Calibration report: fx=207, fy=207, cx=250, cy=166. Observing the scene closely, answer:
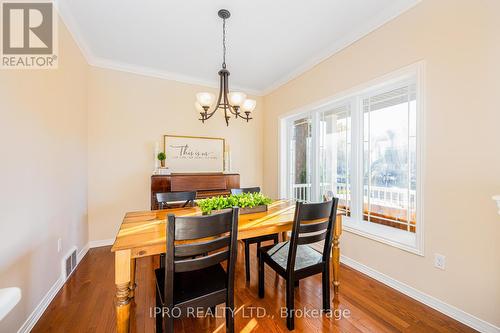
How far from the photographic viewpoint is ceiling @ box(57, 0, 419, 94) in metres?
2.11

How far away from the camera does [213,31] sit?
2.49 meters

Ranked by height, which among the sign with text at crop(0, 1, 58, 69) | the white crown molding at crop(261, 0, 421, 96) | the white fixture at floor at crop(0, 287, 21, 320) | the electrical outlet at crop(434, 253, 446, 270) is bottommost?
the electrical outlet at crop(434, 253, 446, 270)

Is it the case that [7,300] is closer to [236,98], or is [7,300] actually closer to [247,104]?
[236,98]

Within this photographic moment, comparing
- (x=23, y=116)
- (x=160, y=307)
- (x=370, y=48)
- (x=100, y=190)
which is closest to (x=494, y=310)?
(x=160, y=307)

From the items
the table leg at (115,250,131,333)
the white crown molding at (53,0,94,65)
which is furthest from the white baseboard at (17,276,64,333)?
the white crown molding at (53,0,94,65)

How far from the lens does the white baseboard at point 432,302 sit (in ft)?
5.17

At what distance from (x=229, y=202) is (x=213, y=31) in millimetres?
2058

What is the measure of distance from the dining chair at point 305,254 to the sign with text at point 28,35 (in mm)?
2412

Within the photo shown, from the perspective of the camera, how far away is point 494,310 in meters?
1.53

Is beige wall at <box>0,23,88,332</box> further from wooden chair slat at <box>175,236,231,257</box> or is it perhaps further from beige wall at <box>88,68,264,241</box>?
wooden chair slat at <box>175,236,231,257</box>

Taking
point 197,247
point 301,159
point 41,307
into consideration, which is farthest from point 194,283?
point 301,159

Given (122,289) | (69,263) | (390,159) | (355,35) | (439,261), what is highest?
(355,35)

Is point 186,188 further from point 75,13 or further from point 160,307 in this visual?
point 75,13

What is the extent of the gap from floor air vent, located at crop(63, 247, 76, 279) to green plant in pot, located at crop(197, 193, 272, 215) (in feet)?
5.60
